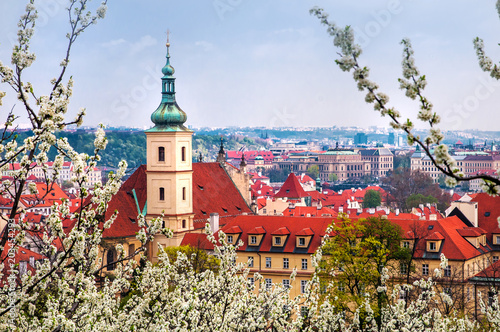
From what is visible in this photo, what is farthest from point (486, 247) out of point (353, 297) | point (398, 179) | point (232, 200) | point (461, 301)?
point (398, 179)

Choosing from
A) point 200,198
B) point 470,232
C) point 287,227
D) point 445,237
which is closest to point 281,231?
point 287,227

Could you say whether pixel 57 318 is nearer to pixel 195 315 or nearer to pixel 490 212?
pixel 195 315

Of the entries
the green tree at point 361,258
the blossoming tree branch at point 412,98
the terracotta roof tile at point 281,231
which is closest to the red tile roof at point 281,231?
the terracotta roof tile at point 281,231

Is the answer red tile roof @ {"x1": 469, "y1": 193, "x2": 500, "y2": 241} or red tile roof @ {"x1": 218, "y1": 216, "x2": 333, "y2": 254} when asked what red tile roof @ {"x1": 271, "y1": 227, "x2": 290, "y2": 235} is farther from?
red tile roof @ {"x1": 469, "y1": 193, "x2": 500, "y2": 241}

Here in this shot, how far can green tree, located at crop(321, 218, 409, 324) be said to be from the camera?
34.8 meters

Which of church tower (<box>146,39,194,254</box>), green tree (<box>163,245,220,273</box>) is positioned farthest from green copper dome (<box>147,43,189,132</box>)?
green tree (<box>163,245,220,273</box>)

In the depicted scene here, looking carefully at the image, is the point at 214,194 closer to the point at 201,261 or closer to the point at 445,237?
the point at 201,261

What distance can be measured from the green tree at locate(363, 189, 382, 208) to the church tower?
6150 centimetres

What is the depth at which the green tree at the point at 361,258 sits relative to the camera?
34.8m

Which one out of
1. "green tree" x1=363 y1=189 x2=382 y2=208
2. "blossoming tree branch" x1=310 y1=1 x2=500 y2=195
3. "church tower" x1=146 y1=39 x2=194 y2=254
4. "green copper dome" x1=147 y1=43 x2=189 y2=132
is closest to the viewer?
"blossoming tree branch" x1=310 y1=1 x2=500 y2=195

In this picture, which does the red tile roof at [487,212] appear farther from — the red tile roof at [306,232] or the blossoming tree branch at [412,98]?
the blossoming tree branch at [412,98]

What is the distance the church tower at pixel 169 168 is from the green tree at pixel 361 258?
54.9ft

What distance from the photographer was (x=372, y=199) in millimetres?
115250

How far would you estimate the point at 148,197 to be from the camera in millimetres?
55531
